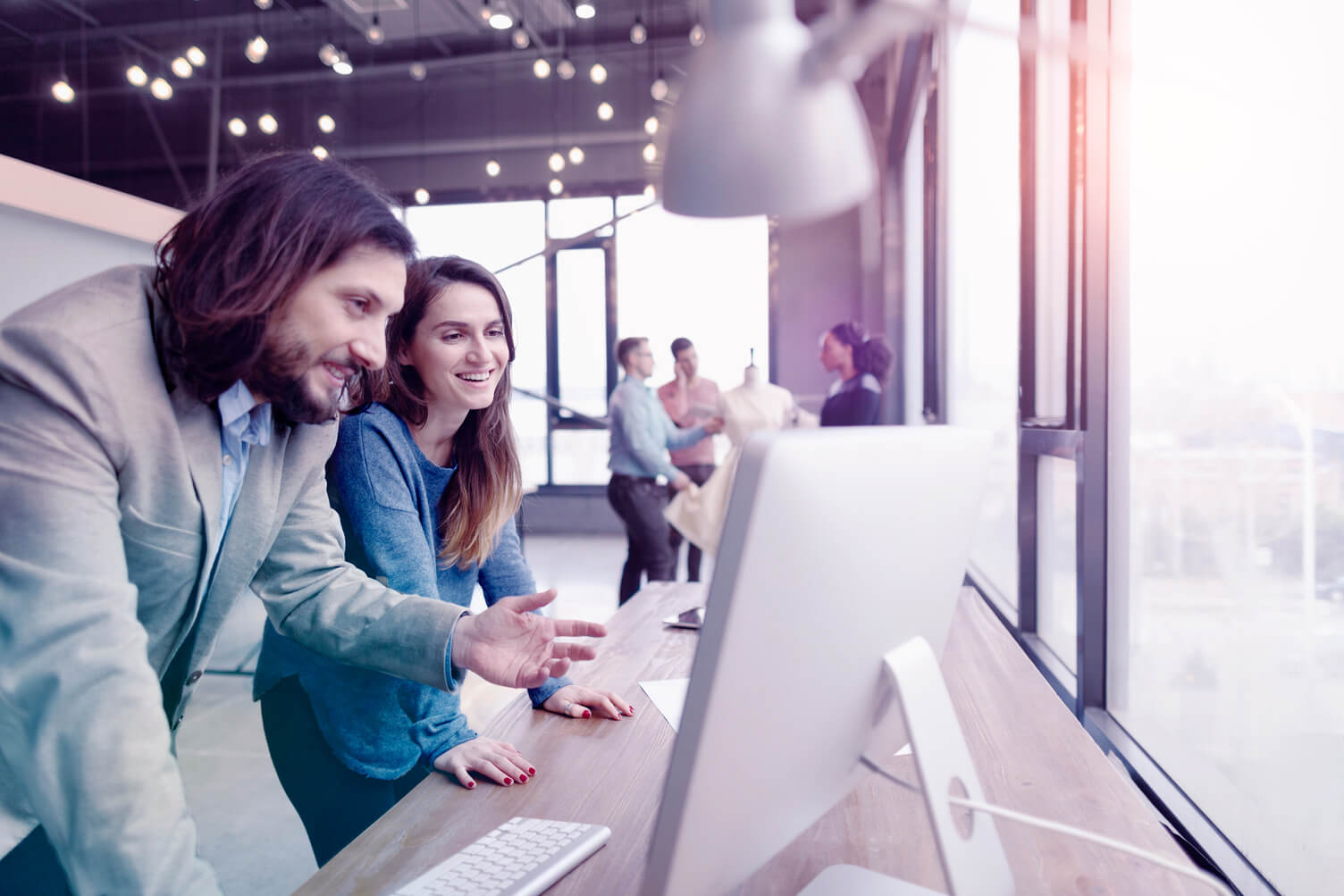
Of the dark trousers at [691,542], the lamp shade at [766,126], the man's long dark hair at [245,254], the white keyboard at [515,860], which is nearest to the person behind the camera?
the lamp shade at [766,126]

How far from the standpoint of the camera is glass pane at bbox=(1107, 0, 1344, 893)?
0.89 metres

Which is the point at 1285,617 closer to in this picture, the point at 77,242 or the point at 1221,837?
the point at 1221,837

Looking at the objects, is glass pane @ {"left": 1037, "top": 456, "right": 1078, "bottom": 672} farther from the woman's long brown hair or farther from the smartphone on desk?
the woman's long brown hair

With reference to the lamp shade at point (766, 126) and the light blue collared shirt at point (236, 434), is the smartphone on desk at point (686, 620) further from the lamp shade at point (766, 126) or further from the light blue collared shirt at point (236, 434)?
the lamp shade at point (766, 126)

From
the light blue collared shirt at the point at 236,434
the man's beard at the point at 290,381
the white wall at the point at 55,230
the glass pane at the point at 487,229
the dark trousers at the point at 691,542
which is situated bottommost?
the dark trousers at the point at 691,542

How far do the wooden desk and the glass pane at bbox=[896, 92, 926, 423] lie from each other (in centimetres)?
347

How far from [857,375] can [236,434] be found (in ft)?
10.4

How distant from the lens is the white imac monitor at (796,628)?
1.76 ft

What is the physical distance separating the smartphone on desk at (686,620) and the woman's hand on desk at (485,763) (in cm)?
74

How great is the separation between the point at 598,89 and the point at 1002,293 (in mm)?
5793

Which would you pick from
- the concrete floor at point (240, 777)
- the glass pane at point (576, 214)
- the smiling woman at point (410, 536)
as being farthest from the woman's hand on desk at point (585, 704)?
the glass pane at point (576, 214)

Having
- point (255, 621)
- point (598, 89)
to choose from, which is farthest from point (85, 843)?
point (598, 89)

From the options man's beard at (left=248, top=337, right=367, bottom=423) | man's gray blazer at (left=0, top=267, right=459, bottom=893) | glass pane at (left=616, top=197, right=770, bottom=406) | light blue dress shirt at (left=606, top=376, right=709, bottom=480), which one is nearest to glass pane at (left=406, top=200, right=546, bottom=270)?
glass pane at (left=616, top=197, right=770, bottom=406)

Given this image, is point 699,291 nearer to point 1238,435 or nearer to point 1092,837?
point 1238,435
